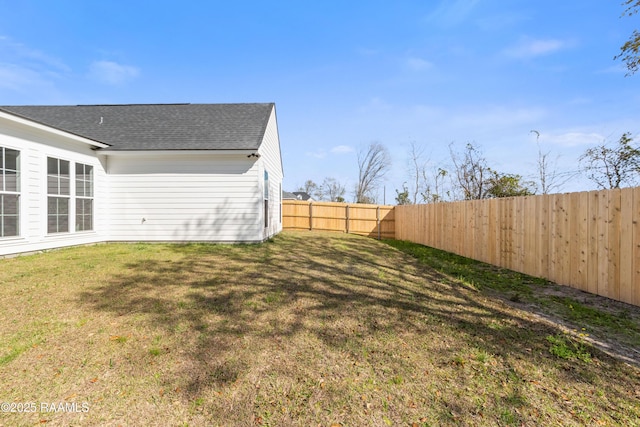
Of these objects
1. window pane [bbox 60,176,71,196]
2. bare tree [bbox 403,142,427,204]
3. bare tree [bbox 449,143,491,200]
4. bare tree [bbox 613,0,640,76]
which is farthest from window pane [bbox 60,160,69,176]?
bare tree [bbox 403,142,427,204]

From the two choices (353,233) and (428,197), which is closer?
(353,233)

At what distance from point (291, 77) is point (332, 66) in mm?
1752

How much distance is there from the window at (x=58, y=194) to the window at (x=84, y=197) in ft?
1.20

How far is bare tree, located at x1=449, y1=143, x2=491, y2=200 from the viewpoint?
1505 centimetres

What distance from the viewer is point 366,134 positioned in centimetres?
2930

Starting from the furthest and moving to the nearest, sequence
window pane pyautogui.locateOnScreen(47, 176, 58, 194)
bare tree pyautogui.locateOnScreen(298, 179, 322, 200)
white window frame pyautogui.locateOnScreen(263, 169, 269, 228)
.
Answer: bare tree pyautogui.locateOnScreen(298, 179, 322, 200) → white window frame pyautogui.locateOnScreen(263, 169, 269, 228) → window pane pyautogui.locateOnScreen(47, 176, 58, 194)

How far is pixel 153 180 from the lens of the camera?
9094mm

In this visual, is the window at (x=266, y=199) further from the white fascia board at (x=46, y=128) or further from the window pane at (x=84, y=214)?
the window pane at (x=84, y=214)

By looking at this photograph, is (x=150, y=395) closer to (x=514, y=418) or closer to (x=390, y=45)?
(x=514, y=418)

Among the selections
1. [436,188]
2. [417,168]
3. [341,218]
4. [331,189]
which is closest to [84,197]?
[341,218]

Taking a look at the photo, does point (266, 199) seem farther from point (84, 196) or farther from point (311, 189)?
point (311, 189)

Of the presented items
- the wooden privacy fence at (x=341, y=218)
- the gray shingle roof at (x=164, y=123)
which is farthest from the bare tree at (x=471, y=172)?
the gray shingle roof at (x=164, y=123)

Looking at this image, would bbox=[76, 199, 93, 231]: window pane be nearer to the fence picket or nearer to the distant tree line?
the fence picket

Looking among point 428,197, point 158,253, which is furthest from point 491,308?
point 428,197
